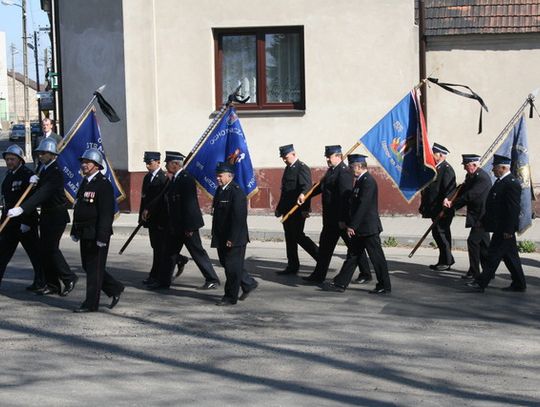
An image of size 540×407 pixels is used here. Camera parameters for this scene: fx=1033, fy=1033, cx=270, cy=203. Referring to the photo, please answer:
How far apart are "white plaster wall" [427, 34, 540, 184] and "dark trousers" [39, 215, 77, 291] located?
962 cm

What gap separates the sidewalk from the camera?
1669 cm

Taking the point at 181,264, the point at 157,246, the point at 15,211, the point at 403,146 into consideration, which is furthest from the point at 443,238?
the point at 15,211

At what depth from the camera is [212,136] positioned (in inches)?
534

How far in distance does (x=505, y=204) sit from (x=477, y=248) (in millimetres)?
1112

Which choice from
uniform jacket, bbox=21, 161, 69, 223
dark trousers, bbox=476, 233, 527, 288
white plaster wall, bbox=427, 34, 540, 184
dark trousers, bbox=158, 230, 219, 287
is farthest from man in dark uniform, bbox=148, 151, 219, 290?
white plaster wall, bbox=427, 34, 540, 184

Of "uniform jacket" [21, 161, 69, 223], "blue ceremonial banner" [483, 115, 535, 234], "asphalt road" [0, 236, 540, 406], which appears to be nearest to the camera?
"asphalt road" [0, 236, 540, 406]

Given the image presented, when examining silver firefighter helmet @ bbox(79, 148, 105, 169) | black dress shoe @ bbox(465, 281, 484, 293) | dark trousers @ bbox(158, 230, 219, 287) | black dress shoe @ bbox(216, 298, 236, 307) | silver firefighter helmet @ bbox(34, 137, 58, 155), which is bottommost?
black dress shoe @ bbox(465, 281, 484, 293)

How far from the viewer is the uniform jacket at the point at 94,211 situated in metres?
10.9

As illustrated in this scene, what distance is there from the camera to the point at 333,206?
12805 mm

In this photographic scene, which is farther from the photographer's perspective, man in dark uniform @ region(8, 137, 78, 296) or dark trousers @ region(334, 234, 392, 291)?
dark trousers @ region(334, 234, 392, 291)

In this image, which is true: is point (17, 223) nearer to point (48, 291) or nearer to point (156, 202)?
point (48, 291)

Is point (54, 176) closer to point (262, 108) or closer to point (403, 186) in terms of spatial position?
point (403, 186)

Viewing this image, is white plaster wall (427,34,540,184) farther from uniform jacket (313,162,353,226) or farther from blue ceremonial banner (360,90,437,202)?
uniform jacket (313,162,353,226)

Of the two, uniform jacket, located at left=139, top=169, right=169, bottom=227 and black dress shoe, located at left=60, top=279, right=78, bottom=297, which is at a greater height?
uniform jacket, located at left=139, top=169, right=169, bottom=227
